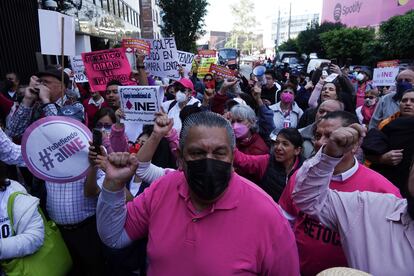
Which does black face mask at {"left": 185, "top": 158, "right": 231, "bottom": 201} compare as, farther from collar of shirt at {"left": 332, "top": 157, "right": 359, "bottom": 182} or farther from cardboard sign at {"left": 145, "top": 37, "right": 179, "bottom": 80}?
cardboard sign at {"left": 145, "top": 37, "right": 179, "bottom": 80}

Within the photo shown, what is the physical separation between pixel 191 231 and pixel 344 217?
31.7 inches

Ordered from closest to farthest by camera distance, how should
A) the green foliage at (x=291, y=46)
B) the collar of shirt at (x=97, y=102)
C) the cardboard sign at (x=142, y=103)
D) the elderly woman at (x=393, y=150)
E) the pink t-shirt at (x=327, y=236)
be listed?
1. the pink t-shirt at (x=327, y=236)
2. the elderly woman at (x=393, y=150)
3. the cardboard sign at (x=142, y=103)
4. the collar of shirt at (x=97, y=102)
5. the green foliage at (x=291, y=46)

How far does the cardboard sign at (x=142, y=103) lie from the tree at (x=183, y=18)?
26933mm

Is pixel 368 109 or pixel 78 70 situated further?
pixel 78 70

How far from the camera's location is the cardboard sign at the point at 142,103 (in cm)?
323

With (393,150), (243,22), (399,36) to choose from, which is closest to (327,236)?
(393,150)

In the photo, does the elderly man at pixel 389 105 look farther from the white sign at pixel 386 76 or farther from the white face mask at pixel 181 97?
the white sign at pixel 386 76

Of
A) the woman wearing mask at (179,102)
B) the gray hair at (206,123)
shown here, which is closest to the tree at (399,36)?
the woman wearing mask at (179,102)

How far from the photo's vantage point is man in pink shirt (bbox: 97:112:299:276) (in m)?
1.38

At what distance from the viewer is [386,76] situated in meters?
7.33

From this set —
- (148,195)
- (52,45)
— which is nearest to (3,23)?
(52,45)

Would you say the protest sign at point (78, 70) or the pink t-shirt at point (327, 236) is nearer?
the pink t-shirt at point (327, 236)

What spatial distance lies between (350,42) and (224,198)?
27727mm

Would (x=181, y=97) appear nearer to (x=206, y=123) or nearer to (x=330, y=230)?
(x=330, y=230)
